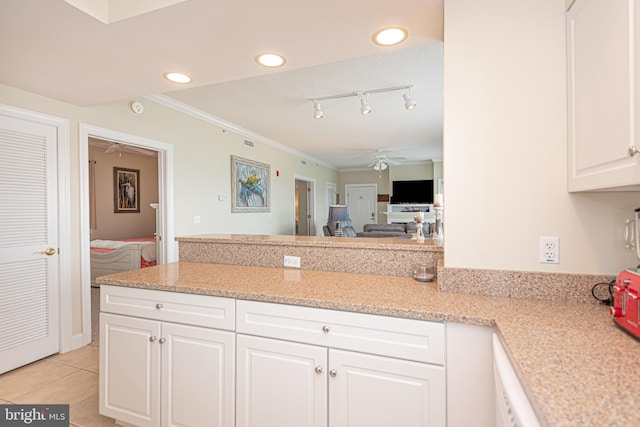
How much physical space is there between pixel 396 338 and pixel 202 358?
3.05ft

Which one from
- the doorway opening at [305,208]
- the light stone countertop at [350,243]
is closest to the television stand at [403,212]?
the doorway opening at [305,208]

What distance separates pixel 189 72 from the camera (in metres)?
2.19

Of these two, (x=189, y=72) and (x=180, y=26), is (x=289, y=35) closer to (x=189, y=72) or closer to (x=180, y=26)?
(x=180, y=26)

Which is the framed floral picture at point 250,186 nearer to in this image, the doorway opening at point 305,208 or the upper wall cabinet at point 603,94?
the doorway opening at point 305,208

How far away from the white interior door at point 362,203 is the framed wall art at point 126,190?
590 cm

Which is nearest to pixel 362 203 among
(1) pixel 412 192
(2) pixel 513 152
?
(1) pixel 412 192

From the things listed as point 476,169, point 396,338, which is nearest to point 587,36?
point 476,169

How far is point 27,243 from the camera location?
8.52 feet

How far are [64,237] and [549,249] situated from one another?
3.53 meters

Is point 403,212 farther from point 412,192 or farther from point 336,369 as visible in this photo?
point 336,369

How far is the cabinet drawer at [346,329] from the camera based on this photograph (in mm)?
1198

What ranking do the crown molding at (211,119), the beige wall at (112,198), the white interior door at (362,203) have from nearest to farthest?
1. the crown molding at (211,119)
2. the beige wall at (112,198)
3. the white interior door at (362,203)

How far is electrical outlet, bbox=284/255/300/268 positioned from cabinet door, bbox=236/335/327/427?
26.3 inches

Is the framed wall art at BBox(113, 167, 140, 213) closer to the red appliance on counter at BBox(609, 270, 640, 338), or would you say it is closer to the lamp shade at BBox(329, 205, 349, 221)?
the lamp shade at BBox(329, 205, 349, 221)
